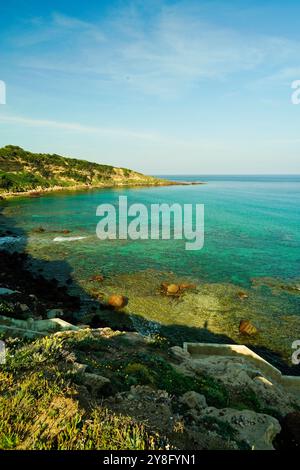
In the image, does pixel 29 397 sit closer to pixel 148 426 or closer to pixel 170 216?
pixel 148 426

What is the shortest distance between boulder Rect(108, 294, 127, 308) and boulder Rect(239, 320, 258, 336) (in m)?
9.02

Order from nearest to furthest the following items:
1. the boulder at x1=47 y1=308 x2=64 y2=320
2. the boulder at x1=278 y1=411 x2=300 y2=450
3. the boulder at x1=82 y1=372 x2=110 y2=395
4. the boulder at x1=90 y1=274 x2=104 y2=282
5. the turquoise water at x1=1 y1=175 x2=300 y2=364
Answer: the boulder at x1=82 y1=372 x2=110 y2=395 → the boulder at x1=278 y1=411 x2=300 y2=450 → the boulder at x1=47 y1=308 x2=64 y2=320 → the turquoise water at x1=1 y1=175 x2=300 y2=364 → the boulder at x1=90 y1=274 x2=104 y2=282

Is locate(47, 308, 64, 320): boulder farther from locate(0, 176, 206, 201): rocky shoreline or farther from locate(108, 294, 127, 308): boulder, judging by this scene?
locate(0, 176, 206, 201): rocky shoreline

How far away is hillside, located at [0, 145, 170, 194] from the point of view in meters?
107

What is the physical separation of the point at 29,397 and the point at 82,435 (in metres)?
1.79

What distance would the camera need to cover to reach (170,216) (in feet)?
220

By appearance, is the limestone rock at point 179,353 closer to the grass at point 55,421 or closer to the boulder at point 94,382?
the boulder at point 94,382

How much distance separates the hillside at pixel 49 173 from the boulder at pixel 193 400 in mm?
98068

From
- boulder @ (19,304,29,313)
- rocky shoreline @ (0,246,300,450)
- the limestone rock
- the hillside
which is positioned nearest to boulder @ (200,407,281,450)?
rocky shoreline @ (0,246,300,450)

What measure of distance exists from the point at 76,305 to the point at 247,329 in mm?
12865

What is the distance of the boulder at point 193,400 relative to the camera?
9.25 m

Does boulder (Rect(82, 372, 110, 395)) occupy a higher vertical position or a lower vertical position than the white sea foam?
higher

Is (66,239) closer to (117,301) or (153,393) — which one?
(117,301)

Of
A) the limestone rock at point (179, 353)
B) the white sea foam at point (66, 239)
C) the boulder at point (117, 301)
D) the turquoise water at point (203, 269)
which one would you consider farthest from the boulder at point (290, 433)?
the white sea foam at point (66, 239)
